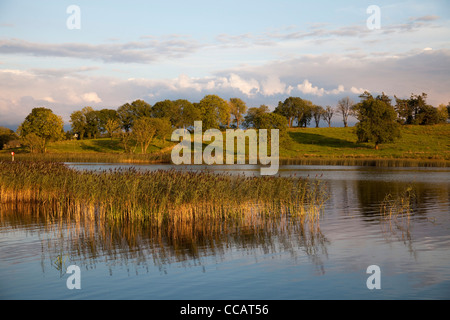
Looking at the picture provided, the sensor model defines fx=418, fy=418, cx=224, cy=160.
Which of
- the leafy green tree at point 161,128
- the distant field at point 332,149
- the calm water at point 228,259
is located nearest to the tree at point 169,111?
the distant field at point 332,149

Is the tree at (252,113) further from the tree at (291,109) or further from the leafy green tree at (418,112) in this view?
the leafy green tree at (418,112)

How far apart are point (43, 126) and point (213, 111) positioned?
161 ft

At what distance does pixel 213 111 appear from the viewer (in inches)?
5108

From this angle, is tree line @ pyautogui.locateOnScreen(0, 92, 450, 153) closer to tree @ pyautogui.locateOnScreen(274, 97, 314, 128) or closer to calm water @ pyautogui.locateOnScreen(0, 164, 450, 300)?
tree @ pyautogui.locateOnScreen(274, 97, 314, 128)

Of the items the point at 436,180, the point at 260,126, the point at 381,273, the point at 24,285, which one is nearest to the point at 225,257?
the point at 381,273

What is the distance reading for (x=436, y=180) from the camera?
140ft

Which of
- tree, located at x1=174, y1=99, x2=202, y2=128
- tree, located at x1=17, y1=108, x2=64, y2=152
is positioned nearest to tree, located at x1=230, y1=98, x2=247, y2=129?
tree, located at x1=174, y1=99, x2=202, y2=128

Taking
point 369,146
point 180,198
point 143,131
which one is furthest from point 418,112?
point 180,198

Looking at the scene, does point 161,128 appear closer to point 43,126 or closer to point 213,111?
point 213,111

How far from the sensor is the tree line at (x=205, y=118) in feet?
301

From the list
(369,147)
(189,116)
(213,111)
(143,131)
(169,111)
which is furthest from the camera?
(213,111)

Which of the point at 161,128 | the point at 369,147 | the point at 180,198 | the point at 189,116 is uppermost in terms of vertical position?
the point at 189,116

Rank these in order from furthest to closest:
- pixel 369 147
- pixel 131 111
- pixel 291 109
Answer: pixel 291 109 < pixel 131 111 < pixel 369 147
